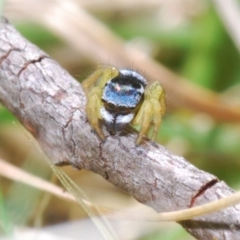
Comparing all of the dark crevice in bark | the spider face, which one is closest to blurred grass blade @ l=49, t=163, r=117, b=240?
the spider face

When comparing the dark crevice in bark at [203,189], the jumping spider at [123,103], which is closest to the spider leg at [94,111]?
the jumping spider at [123,103]

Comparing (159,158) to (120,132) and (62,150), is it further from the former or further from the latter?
(62,150)

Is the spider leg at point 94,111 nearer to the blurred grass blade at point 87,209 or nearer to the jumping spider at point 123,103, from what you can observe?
the jumping spider at point 123,103

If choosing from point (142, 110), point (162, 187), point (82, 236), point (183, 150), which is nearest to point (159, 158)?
point (162, 187)

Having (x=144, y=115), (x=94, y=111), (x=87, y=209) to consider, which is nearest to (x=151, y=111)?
(x=144, y=115)

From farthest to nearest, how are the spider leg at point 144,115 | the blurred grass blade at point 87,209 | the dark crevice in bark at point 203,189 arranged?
the spider leg at point 144,115 < the blurred grass blade at point 87,209 < the dark crevice in bark at point 203,189

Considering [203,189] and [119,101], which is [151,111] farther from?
[203,189]
